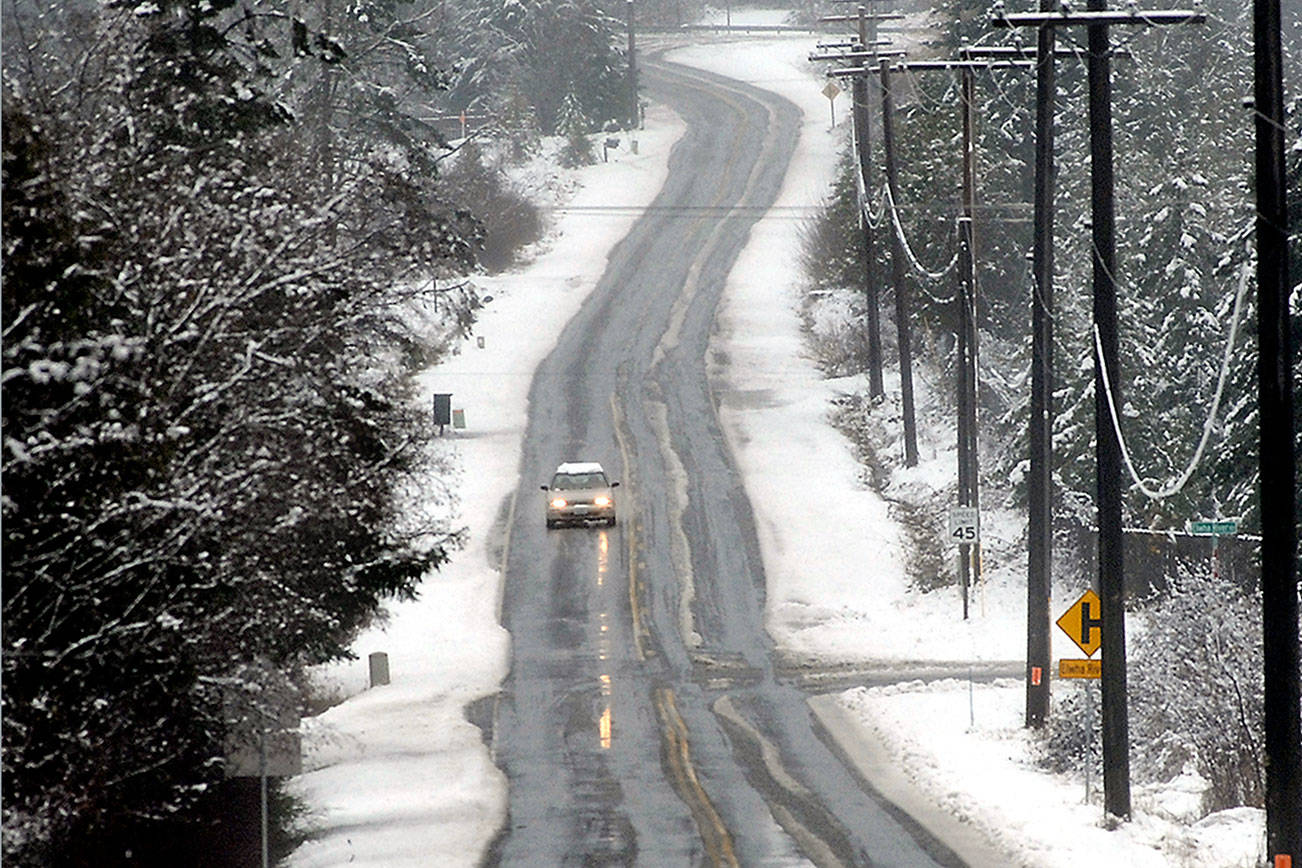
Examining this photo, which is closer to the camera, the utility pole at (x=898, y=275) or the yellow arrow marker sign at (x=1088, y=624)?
the yellow arrow marker sign at (x=1088, y=624)

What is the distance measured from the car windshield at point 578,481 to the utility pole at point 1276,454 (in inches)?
1169

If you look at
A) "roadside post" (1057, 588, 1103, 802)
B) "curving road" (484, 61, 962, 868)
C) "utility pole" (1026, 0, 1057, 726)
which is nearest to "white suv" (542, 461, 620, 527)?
"curving road" (484, 61, 962, 868)

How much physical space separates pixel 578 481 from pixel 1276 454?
98.8 ft

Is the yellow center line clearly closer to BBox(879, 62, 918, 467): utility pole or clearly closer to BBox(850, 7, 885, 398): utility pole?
→ BBox(879, 62, 918, 467): utility pole

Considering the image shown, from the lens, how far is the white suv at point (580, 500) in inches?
1686

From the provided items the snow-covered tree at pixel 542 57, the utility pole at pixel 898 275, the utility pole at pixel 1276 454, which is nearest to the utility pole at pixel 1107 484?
the utility pole at pixel 1276 454

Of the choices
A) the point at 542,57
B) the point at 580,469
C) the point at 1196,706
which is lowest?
the point at 580,469

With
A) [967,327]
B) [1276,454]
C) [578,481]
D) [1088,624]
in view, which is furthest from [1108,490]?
[578,481]

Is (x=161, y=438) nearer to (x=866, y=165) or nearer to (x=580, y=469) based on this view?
(x=580, y=469)

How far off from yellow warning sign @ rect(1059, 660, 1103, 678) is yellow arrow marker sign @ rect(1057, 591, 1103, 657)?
121mm

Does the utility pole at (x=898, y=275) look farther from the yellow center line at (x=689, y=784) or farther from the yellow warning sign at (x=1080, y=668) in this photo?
the yellow warning sign at (x=1080, y=668)

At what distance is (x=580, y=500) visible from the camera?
42.8m

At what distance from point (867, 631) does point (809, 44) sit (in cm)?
9872

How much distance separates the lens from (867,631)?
35.1 meters
